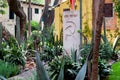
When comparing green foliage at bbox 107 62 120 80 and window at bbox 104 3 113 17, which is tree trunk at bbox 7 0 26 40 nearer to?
green foliage at bbox 107 62 120 80

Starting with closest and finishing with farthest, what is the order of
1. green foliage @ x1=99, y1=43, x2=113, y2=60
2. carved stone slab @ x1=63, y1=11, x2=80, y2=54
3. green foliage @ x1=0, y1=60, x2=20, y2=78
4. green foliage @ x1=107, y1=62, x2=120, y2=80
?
green foliage @ x1=107, y1=62, x2=120, y2=80 < green foliage @ x1=0, y1=60, x2=20, y2=78 < carved stone slab @ x1=63, y1=11, x2=80, y2=54 < green foliage @ x1=99, y1=43, x2=113, y2=60

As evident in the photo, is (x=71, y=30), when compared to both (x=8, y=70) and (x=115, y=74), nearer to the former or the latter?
(x=115, y=74)

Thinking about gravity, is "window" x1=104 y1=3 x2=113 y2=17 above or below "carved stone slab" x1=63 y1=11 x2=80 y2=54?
above

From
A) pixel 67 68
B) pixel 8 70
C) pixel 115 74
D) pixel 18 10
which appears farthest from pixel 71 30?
pixel 18 10

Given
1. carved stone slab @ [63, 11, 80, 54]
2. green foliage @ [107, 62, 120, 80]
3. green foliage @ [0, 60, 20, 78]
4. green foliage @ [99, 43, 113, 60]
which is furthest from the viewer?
green foliage @ [99, 43, 113, 60]

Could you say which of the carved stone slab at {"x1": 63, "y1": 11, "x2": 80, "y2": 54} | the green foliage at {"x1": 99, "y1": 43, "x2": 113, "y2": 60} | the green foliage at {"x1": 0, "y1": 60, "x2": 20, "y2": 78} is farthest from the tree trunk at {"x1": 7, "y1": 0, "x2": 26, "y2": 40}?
the green foliage at {"x1": 0, "y1": 60, "x2": 20, "y2": 78}

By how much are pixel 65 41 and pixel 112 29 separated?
9.12m

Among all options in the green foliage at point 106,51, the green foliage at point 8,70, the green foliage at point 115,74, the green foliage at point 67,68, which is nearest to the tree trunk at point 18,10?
the green foliage at point 106,51

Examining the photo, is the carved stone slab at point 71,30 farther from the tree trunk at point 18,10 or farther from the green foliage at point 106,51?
the tree trunk at point 18,10

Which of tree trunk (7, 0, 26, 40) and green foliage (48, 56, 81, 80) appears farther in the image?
tree trunk (7, 0, 26, 40)

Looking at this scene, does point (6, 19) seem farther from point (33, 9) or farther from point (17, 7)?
point (17, 7)

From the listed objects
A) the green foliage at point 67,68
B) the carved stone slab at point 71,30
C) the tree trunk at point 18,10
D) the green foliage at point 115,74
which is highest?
the tree trunk at point 18,10

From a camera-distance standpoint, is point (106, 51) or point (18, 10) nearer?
point (106, 51)

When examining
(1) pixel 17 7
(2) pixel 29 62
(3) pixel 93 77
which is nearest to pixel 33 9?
(1) pixel 17 7
